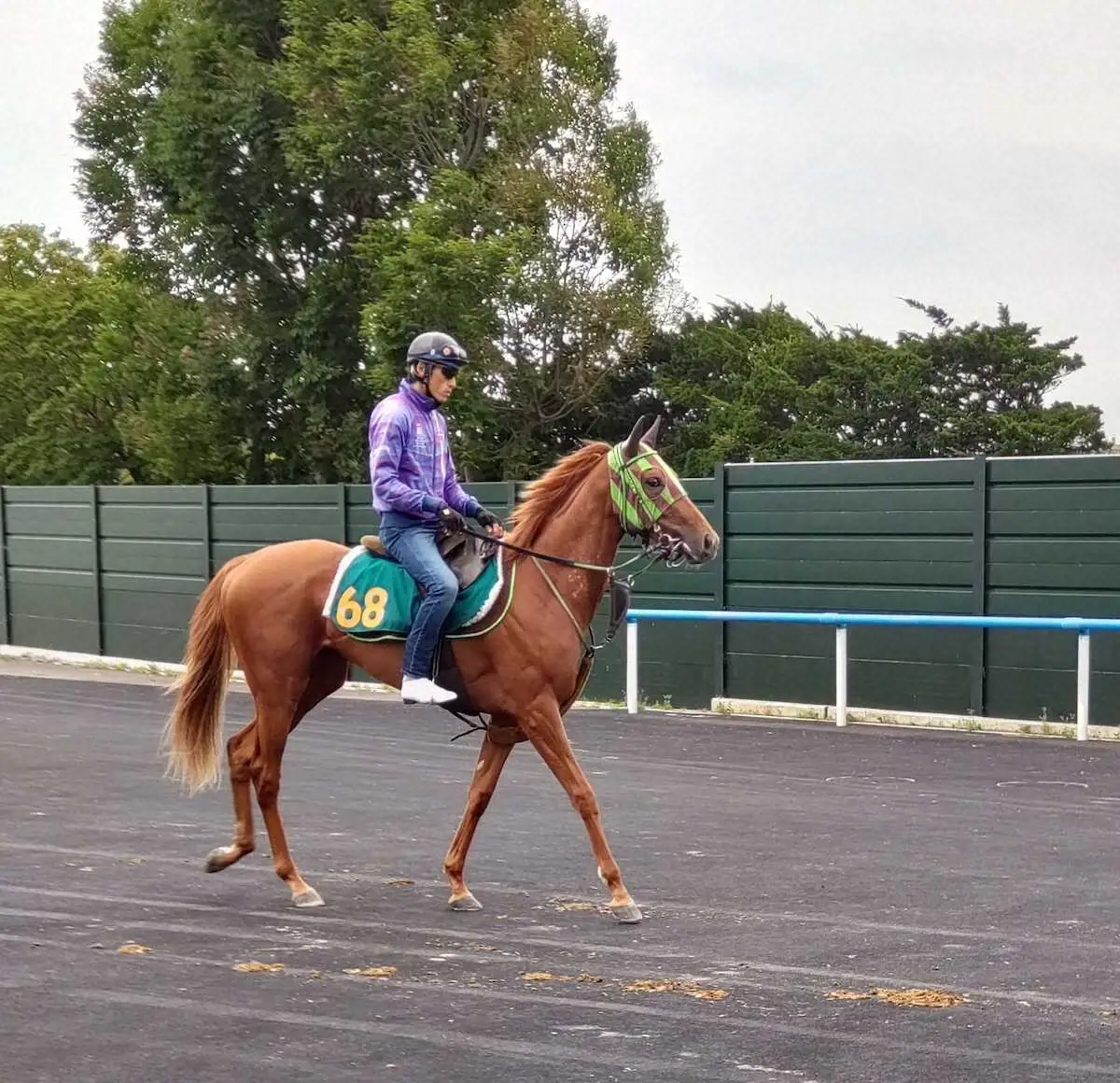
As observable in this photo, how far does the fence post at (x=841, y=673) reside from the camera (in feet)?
47.1

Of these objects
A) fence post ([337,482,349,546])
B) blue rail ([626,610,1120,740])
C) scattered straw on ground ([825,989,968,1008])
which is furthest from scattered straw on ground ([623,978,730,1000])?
fence post ([337,482,349,546])

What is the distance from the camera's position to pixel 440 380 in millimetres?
7527

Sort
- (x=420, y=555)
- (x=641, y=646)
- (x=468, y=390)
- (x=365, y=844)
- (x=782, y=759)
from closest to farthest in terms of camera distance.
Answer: (x=420, y=555), (x=365, y=844), (x=782, y=759), (x=641, y=646), (x=468, y=390)

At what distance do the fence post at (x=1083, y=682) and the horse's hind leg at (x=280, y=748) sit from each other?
7.04 meters


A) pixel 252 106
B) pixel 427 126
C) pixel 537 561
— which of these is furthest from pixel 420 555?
pixel 252 106

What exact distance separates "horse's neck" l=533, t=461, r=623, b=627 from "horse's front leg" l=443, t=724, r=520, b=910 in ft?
2.32

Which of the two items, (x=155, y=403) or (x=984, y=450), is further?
(x=155, y=403)

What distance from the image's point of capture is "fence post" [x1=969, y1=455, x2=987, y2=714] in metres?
14.2

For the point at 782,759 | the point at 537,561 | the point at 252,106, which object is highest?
the point at 252,106

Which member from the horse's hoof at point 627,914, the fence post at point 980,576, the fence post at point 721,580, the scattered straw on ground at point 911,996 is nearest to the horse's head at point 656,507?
the horse's hoof at point 627,914

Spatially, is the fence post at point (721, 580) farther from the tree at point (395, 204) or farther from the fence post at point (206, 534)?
the tree at point (395, 204)

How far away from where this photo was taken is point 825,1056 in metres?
4.98

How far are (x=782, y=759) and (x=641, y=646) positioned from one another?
446cm

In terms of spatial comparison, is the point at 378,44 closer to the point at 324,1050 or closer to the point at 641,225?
the point at 641,225
